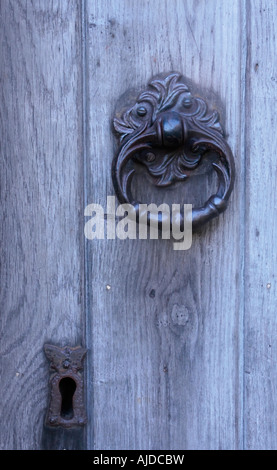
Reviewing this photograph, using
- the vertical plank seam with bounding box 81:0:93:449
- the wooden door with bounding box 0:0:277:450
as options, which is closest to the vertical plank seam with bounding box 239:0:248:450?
the wooden door with bounding box 0:0:277:450

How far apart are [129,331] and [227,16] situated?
1.42 ft

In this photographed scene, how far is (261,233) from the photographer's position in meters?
0.63

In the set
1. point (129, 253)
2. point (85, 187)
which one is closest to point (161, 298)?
point (129, 253)

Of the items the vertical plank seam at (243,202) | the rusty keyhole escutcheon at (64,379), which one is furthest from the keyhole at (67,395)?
the vertical plank seam at (243,202)

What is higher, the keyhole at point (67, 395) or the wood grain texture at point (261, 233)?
the wood grain texture at point (261, 233)

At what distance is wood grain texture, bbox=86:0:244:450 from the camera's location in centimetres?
61

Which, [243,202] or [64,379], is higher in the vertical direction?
[243,202]

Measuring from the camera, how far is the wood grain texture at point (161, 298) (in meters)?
0.61

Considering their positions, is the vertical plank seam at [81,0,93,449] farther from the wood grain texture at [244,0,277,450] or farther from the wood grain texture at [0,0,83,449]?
the wood grain texture at [244,0,277,450]

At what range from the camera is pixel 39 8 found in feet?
1.98

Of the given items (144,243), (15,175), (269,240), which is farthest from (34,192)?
(269,240)

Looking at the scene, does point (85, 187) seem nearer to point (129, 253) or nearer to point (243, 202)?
point (129, 253)

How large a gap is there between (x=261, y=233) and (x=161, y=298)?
0.53 ft

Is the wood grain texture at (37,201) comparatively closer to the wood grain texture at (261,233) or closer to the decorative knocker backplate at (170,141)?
the decorative knocker backplate at (170,141)
